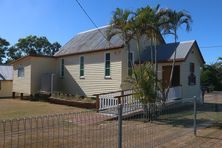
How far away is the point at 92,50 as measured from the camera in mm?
24031

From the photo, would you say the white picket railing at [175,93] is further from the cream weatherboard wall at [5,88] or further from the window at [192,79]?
the cream weatherboard wall at [5,88]

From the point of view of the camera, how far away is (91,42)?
86.0 ft

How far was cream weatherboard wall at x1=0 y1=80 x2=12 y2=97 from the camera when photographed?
36406 mm

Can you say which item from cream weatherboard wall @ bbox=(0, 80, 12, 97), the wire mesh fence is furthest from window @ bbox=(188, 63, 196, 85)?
cream weatherboard wall @ bbox=(0, 80, 12, 97)

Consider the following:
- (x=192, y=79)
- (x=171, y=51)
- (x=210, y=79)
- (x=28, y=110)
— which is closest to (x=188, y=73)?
(x=192, y=79)

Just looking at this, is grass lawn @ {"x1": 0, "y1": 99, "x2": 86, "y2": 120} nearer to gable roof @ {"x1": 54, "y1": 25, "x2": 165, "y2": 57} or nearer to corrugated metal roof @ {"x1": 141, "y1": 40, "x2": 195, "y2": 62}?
gable roof @ {"x1": 54, "y1": 25, "x2": 165, "y2": 57}

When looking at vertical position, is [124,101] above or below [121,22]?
below

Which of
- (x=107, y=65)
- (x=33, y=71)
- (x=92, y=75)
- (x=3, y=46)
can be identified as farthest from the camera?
(x=3, y=46)

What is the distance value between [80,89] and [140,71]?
11.8 metres

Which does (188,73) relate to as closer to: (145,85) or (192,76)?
(192,76)

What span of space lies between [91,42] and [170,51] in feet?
24.3

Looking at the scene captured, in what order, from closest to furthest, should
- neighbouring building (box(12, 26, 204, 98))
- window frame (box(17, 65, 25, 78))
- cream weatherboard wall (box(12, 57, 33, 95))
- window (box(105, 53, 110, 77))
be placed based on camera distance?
1. neighbouring building (box(12, 26, 204, 98))
2. window (box(105, 53, 110, 77))
3. cream weatherboard wall (box(12, 57, 33, 95))
4. window frame (box(17, 65, 25, 78))

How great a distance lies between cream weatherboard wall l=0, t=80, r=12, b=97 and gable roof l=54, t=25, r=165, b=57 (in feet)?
35.2

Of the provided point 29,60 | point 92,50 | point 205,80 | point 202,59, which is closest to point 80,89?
point 92,50
